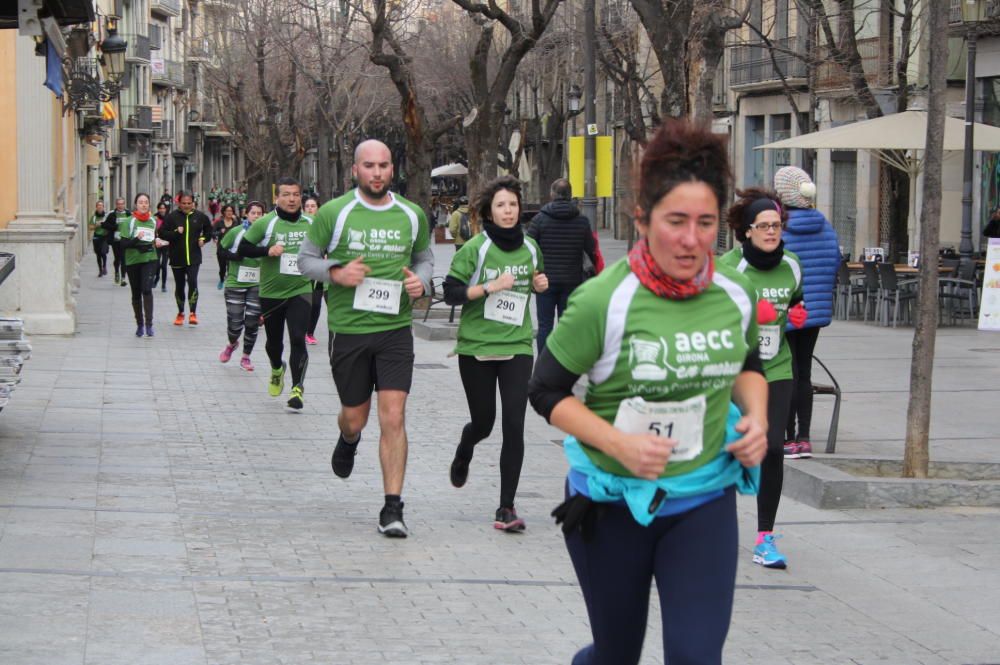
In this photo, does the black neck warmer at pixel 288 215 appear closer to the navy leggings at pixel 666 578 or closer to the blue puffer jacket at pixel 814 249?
the blue puffer jacket at pixel 814 249

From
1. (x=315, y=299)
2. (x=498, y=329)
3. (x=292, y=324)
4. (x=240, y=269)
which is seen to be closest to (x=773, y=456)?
(x=498, y=329)

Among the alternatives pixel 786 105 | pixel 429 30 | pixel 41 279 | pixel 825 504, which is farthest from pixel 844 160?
pixel 825 504

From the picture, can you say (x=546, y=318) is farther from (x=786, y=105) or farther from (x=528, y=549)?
(x=786, y=105)

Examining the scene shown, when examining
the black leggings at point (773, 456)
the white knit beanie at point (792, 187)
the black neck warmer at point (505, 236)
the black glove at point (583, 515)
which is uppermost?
the white knit beanie at point (792, 187)

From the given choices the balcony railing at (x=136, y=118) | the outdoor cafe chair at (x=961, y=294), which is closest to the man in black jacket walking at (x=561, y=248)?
the outdoor cafe chair at (x=961, y=294)

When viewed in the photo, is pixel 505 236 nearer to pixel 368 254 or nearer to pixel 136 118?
pixel 368 254

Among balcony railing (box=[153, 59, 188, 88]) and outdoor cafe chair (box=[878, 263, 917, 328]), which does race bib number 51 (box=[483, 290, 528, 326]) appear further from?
balcony railing (box=[153, 59, 188, 88])

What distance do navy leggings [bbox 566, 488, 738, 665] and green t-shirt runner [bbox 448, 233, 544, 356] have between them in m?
4.05

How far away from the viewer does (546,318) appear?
48.1ft

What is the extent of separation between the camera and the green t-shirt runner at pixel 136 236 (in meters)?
19.4

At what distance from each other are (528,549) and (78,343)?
38.9 ft

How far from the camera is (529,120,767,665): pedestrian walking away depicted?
393cm

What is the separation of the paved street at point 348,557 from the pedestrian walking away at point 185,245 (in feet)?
28.2

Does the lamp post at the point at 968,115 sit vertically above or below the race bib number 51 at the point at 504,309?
above
